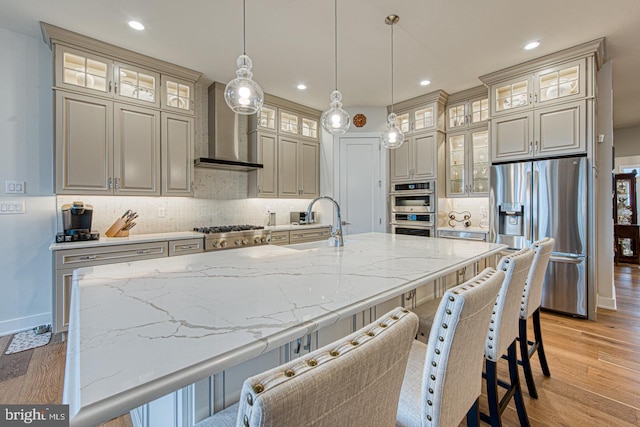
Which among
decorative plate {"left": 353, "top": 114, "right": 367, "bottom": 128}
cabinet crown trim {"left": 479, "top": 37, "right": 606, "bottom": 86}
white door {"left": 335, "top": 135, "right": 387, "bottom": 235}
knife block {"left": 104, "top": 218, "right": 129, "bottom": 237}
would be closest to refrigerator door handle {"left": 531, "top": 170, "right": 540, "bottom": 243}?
cabinet crown trim {"left": 479, "top": 37, "right": 606, "bottom": 86}

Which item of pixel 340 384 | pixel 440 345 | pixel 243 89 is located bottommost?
pixel 440 345

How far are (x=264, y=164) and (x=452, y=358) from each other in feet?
12.1

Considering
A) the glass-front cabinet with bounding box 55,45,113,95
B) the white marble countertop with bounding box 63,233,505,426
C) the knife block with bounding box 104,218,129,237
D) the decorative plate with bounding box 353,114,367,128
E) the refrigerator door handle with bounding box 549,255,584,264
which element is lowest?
the refrigerator door handle with bounding box 549,255,584,264

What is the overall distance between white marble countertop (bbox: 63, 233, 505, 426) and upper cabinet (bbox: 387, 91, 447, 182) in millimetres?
2842

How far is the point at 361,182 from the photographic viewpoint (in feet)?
15.5

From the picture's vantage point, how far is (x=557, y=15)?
247 cm

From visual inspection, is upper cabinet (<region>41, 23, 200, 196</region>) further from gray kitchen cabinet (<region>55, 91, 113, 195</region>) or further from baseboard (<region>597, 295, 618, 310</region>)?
baseboard (<region>597, 295, 618, 310</region>)

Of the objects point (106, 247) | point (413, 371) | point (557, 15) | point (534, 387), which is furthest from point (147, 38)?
point (534, 387)

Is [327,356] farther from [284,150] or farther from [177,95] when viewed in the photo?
[284,150]

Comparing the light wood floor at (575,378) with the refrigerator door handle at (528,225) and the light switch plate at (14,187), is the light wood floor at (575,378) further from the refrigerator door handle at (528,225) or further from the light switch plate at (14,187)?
the light switch plate at (14,187)

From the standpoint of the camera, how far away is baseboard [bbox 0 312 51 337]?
2652 mm

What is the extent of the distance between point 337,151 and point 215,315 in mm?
4156

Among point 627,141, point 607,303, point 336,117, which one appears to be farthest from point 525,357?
point 627,141

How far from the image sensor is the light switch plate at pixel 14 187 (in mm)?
2680
